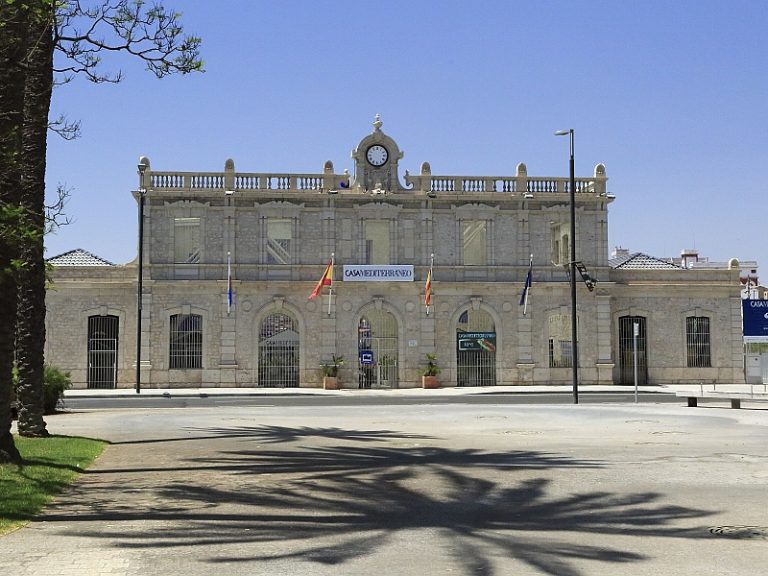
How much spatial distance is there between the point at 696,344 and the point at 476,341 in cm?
1130

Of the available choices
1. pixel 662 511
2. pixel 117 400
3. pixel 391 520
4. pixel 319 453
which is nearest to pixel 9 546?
pixel 391 520

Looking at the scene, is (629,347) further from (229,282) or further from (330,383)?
(229,282)

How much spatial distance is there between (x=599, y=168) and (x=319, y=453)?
34157 millimetres

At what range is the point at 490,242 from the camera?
45719 mm

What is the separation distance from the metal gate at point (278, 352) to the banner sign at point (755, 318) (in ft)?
72.3

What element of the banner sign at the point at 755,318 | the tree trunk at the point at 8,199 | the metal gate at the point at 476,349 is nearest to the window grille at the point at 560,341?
the metal gate at the point at 476,349

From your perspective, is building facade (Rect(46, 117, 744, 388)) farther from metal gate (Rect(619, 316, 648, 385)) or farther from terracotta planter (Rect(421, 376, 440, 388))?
terracotta planter (Rect(421, 376, 440, 388))

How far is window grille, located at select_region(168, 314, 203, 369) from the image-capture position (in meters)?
44.0

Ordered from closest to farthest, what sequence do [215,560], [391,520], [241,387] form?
1. [215,560]
2. [391,520]
3. [241,387]

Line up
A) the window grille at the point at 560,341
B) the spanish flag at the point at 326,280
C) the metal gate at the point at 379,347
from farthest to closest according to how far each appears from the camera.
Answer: the window grille at the point at 560,341 → the metal gate at the point at 379,347 → the spanish flag at the point at 326,280

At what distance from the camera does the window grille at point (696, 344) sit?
46.9 m

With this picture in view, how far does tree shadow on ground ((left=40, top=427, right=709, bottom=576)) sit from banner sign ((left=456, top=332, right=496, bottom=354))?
102ft

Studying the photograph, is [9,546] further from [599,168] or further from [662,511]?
[599,168]

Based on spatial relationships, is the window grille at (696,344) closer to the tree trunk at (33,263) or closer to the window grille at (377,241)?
the window grille at (377,241)
